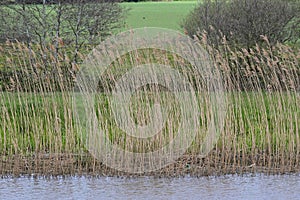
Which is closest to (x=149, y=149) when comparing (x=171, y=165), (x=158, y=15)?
(x=171, y=165)

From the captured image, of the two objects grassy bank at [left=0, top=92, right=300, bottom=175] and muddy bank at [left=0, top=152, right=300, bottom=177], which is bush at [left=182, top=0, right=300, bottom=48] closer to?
grassy bank at [left=0, top=92, right=300, bottom=175]

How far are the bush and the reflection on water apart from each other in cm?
1026

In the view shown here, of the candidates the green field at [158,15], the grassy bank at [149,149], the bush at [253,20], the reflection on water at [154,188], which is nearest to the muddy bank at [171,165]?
the grassy bank at [149,149]

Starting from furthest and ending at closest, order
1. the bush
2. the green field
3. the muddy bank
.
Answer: the green field → the bush → the muddy bank

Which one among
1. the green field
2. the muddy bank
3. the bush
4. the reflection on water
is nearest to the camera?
the reflection on water

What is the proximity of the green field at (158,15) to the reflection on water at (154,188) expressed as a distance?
18.5m

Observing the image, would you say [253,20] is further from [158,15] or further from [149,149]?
[158,15]

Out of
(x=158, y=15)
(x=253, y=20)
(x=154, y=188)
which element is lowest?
(x=154, y=188)

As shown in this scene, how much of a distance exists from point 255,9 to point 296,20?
1.86 meters

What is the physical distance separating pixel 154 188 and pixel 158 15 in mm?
25656

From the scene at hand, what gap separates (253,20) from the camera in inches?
809

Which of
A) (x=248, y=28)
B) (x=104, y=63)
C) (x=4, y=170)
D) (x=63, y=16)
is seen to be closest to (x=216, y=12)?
(x=248, y=28)

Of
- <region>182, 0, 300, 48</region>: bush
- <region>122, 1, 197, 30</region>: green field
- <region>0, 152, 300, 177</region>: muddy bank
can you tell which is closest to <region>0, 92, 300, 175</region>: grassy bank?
<region>0, 152, 300, 177</region>: muddy bank

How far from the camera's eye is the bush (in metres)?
20.5
